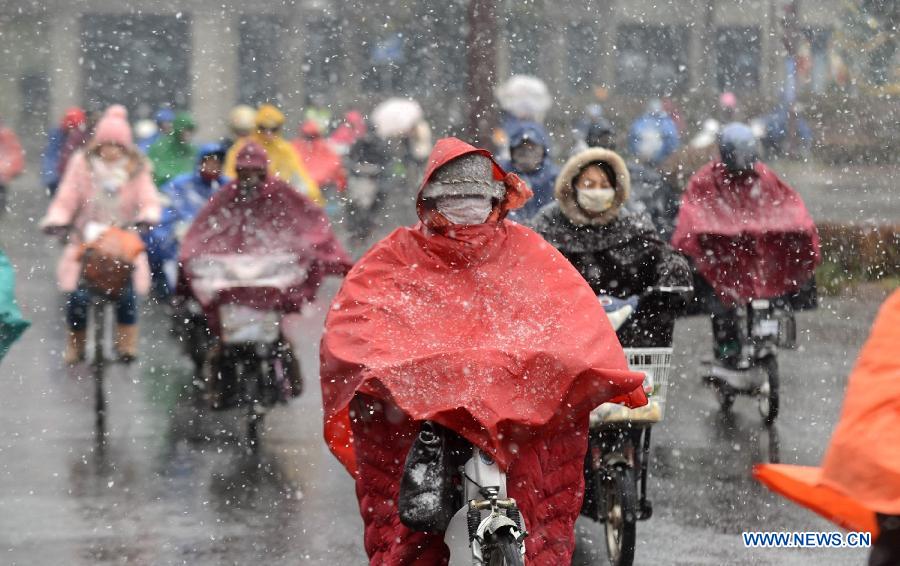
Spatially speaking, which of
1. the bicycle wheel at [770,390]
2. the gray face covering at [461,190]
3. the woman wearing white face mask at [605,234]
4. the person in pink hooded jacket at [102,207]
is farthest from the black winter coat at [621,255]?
the person in pink hooded jacket at [102,207]

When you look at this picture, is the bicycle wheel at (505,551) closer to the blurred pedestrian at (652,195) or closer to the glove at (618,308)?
the glove at (618,308)

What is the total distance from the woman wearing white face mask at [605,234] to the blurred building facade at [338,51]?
3343 centimetres

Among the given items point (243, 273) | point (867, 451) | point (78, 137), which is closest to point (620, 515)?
point (867, 451)

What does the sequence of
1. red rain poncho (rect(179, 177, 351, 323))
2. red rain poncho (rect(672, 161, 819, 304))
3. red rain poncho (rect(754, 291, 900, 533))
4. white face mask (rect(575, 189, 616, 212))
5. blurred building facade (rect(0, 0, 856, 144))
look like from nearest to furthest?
red rain poncho (rect(754, 291, 900, 533)) < white face mask (rect(575, 189, 616, 212)) < red rain poncho (rect(179, 177, 351, 323)) < red rain poncho (rect(672, 161, 819, 304)) < blurred building facade (rect(0, 0, 856, 144))

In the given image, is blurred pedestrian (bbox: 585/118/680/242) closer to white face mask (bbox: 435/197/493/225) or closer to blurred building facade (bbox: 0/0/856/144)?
white face mask (bbox: 435/197/493/225)

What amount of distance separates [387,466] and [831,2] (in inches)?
1440

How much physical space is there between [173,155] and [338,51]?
28662 mm

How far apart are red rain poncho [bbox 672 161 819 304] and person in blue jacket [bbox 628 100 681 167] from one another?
6524mm

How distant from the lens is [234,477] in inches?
374

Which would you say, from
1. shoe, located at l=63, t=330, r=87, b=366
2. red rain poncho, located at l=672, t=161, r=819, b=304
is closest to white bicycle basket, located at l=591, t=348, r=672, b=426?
red rain poncho, located at l=672, t=161, r=819, b=304

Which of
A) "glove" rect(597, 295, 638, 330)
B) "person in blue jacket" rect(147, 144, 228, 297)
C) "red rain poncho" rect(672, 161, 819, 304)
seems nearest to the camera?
"glove" rect(597, 295, 638, 330)

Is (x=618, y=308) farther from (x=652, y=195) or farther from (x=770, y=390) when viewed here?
(x=652, y=195)

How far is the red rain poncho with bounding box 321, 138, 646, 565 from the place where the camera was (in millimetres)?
5582

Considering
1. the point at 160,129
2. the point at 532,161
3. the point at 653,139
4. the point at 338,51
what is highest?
the point at 338,51
